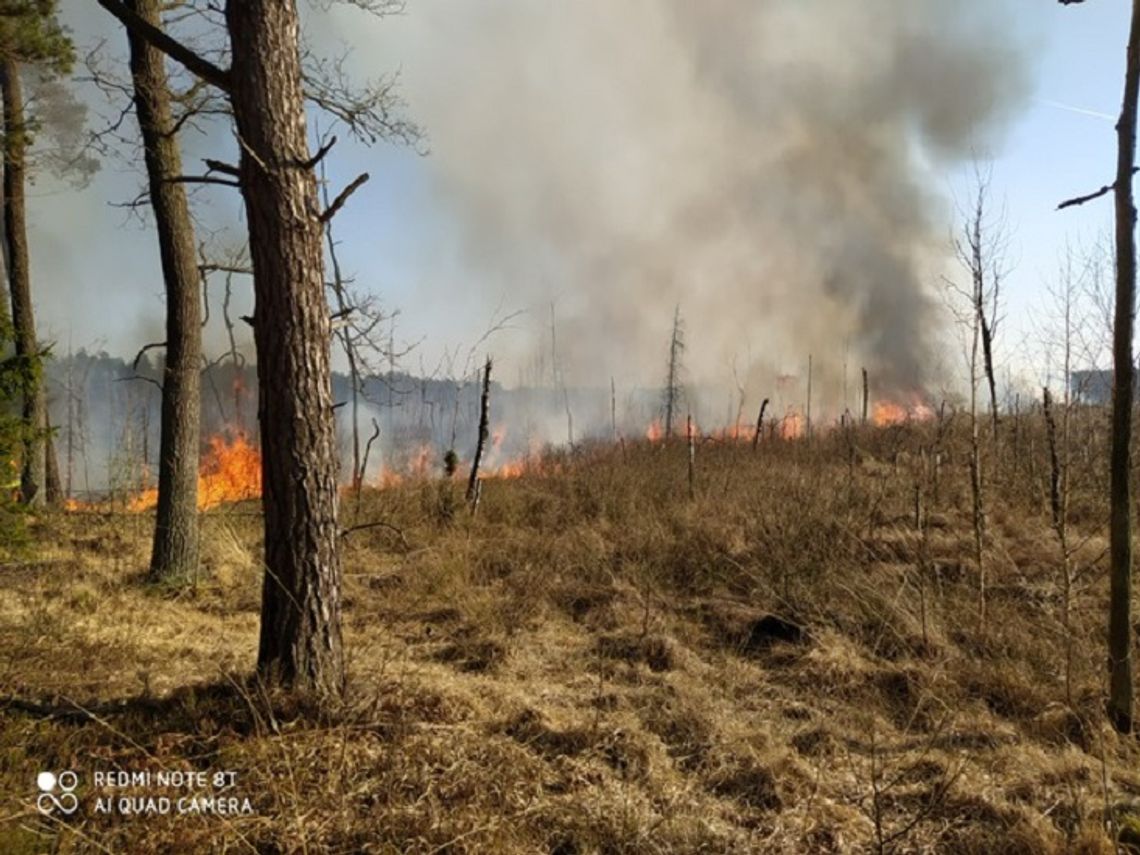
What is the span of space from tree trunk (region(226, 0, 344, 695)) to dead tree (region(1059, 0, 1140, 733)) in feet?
17.2

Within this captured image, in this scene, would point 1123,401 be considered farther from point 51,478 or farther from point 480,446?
point 51,478

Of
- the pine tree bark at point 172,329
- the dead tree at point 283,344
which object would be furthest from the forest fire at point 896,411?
the dead tree at point 283,344

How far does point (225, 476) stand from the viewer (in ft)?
50.8

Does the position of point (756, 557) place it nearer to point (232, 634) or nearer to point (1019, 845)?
point (1019, 845)

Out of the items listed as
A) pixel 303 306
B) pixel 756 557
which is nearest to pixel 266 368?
pixel 303 306

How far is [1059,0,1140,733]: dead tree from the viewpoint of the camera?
449cm

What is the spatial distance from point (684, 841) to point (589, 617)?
392cm

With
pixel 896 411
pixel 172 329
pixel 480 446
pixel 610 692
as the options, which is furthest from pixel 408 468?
pixel 896 411

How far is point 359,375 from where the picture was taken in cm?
677

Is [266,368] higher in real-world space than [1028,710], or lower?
higher

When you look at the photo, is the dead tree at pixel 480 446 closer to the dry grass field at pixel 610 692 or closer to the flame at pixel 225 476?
the dry grass field at pixel 610 692

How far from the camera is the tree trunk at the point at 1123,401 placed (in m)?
4.49

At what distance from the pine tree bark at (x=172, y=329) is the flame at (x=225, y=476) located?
14.2 feet

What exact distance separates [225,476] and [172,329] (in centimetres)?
917
